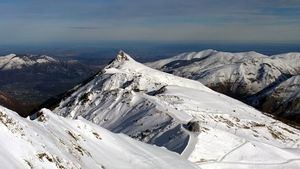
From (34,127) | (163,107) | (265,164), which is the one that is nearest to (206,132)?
(265,164)

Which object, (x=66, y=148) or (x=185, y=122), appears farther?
(x=185, y=122)

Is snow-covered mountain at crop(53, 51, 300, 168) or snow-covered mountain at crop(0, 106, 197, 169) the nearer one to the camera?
snow-covered mountain at crop(0, 106, 197, 169)

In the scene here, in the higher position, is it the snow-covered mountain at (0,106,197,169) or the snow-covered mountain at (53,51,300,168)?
the snow-covered mountain at (0,106,197,169)

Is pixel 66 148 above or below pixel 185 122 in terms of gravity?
above

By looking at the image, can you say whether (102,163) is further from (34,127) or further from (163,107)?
(163,107)
